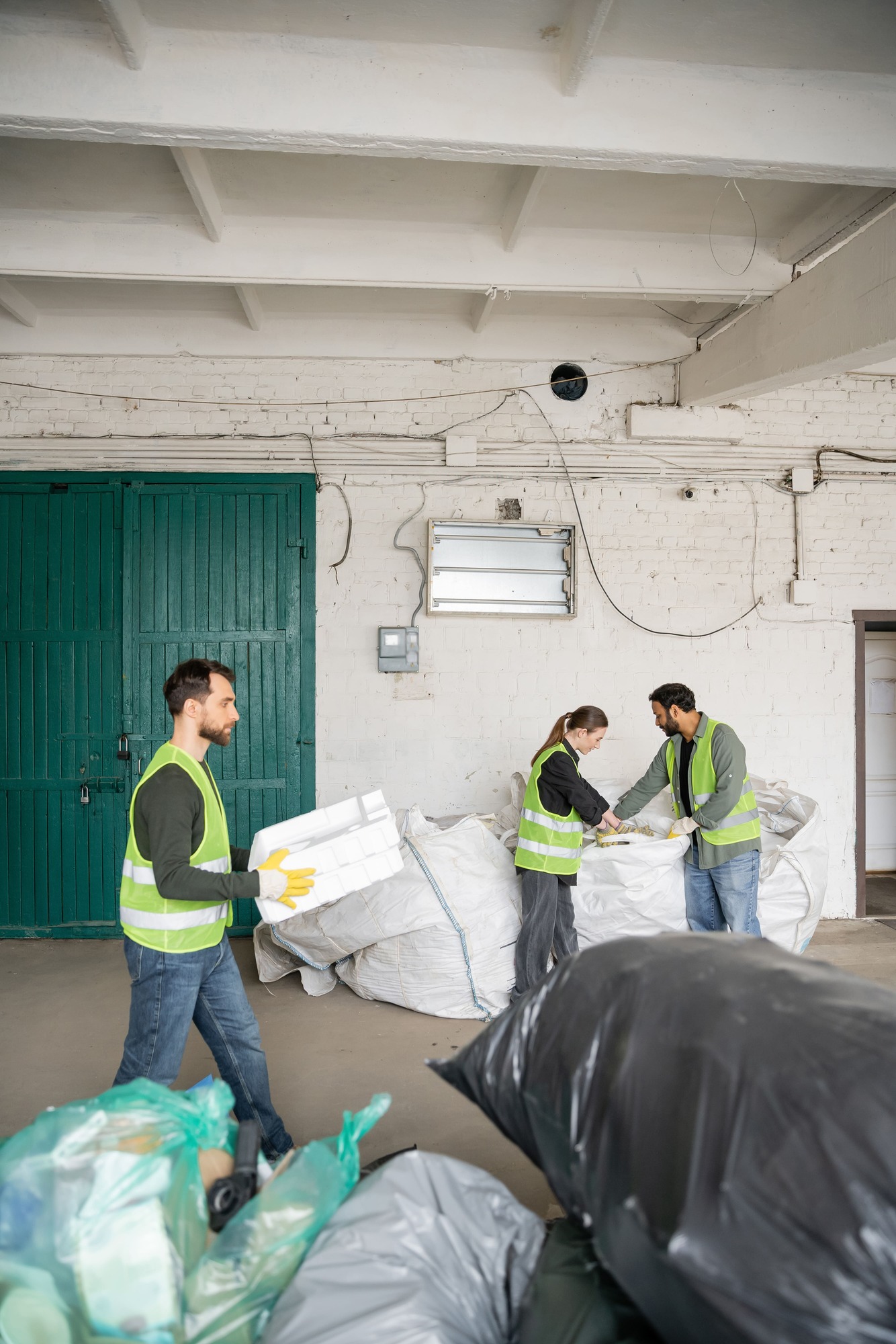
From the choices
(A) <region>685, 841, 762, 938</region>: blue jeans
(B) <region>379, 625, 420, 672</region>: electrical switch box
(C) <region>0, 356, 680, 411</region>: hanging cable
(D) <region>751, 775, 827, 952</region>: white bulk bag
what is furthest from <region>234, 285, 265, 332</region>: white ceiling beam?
(D) <region>751, 775, 827, 952</region>: white bulk bag

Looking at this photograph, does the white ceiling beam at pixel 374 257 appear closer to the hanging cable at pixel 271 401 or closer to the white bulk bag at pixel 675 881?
the hanging cable at pixel 271 401

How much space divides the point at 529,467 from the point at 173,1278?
4.60m

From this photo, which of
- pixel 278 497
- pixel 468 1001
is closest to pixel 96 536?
pixel 278 497

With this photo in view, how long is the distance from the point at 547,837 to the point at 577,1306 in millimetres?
2552

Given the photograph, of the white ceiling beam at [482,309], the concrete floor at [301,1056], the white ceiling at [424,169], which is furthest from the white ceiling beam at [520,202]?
the concrete floor at [301,1056]

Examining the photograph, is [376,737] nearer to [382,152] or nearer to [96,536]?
[96,536]

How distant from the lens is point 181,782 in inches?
89.0

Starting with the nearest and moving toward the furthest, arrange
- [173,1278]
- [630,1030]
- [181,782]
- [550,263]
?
[173,1278] → [630,1030] → [181,782] → [550,263]

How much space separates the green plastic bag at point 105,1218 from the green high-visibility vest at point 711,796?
3.06m

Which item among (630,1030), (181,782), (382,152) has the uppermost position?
(382,152)

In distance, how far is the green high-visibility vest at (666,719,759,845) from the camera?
3.88 m

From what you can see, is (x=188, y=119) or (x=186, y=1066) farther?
(x=186, y=1066)

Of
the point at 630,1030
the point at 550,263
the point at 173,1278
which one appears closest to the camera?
the point at 173,1278

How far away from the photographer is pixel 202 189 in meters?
3.45
